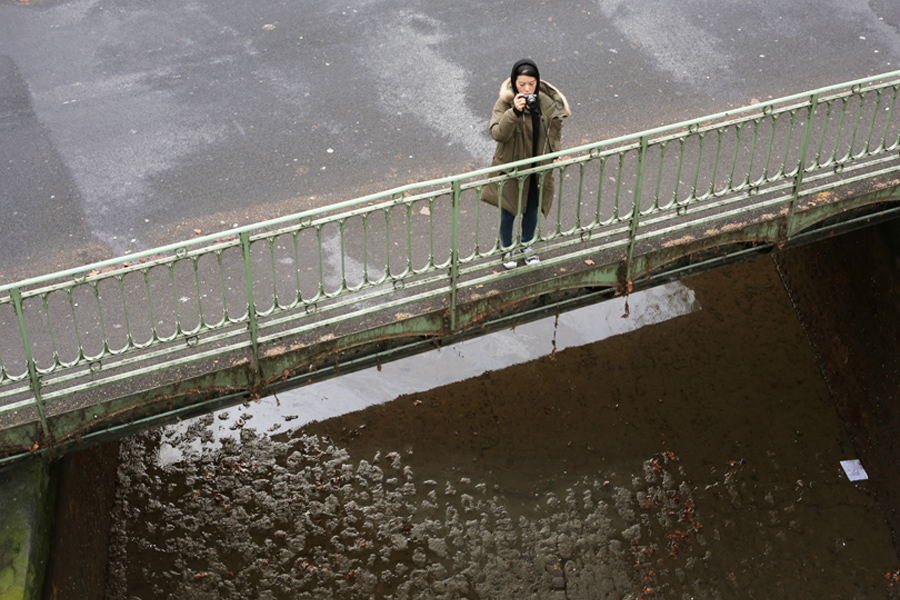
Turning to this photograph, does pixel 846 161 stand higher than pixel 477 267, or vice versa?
pixel 477 267

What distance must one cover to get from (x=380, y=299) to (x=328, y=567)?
4.15m

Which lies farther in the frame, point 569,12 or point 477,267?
point 569,12

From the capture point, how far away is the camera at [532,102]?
7.68 metres

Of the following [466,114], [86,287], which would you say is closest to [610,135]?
[466,114]

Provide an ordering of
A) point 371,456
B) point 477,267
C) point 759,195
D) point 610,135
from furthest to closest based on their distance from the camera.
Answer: point 371,456
point 610,135
point 759,195
point 477,267

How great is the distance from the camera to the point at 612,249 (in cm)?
894

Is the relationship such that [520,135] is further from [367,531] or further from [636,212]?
[367,531]

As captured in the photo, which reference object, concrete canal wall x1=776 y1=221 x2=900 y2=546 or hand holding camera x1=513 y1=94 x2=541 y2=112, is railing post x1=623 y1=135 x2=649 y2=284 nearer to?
hand holding camera x1=513 y1=94 x2=541 y2=112

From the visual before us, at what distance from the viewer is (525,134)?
7.93 meters

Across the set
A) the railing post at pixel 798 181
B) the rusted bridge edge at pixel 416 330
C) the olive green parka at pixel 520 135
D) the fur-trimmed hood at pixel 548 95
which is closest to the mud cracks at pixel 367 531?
the rusted bridge edge at pixel 416 330

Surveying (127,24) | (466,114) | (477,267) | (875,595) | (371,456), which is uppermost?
(127,24)

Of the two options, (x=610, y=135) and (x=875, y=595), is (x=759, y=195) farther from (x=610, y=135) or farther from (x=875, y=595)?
(x=875, y=595)

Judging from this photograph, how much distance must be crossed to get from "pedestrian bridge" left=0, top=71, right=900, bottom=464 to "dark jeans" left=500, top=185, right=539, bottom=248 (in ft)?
0.38

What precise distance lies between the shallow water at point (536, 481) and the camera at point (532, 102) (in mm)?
5717
